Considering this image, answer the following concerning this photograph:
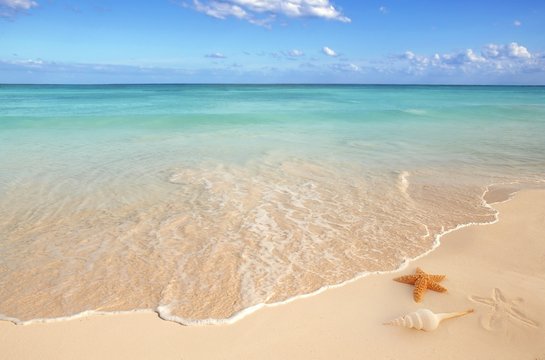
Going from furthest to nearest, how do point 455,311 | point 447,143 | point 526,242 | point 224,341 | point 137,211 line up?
point 447,143
point 137,211
point 526,242
point 455,311
point 224,341

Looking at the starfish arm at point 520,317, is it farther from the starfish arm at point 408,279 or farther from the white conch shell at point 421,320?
the starfish arm at point 408,279

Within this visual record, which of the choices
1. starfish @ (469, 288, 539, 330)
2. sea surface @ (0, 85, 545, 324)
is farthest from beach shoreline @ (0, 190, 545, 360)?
sea surface @ (0, 85, 545, 324)

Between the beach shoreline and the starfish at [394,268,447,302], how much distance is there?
0.07 metres

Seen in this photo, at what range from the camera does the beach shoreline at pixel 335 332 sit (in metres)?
3.24

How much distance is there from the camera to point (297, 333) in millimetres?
3479

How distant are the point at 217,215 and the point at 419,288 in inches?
132

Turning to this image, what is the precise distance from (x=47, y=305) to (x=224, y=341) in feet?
6.18

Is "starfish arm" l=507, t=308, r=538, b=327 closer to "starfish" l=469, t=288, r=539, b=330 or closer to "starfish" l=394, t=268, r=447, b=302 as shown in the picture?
"starfish" l=469, t=288, r=539, b=330

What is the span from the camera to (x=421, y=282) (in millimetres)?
4074

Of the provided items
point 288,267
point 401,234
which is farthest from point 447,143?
point 288,267

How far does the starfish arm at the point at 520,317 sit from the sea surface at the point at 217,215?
127cm

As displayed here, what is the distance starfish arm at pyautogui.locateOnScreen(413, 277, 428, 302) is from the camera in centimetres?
392

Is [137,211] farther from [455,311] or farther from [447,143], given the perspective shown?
[447,143]

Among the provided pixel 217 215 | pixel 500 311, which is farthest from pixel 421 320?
pixel 217 215
